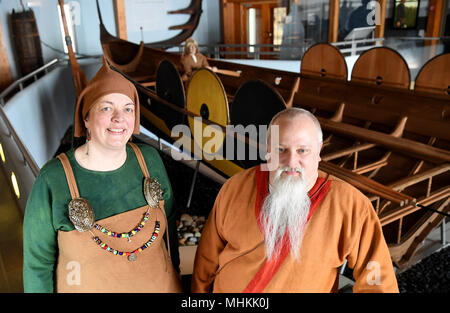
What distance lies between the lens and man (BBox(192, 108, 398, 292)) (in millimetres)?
1011

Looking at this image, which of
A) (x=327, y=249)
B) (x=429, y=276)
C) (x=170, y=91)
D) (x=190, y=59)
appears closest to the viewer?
(x=327, y=249)

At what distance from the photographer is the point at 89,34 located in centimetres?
845

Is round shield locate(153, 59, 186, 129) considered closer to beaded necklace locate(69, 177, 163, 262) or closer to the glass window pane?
beaded necklace locate(69, 177, 163, 262)

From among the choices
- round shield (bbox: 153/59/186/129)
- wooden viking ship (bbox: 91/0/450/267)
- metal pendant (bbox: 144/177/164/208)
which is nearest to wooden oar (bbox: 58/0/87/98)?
wooden viking ship (bbox: 91/0/450/267)

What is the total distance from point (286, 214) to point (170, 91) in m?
2.68

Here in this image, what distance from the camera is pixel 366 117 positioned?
3023 mm

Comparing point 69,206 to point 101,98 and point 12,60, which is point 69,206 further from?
point 12,60

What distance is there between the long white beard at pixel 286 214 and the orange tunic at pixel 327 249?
0.07 ft

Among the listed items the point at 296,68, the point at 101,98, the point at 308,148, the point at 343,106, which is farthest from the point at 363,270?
the point at 296,68

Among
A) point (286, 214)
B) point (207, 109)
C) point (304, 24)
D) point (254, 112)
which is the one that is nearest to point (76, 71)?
point (207, 109)

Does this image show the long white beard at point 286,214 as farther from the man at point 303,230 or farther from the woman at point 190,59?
the woman at point 190,59

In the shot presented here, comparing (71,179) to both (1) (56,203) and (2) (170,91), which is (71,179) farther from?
(2) (170,91)

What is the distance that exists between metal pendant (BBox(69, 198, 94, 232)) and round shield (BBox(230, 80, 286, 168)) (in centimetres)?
139

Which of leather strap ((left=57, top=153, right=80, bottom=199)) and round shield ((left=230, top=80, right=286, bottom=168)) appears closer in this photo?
leather strap ((left=57, top=153, right=80, bottom=199))
